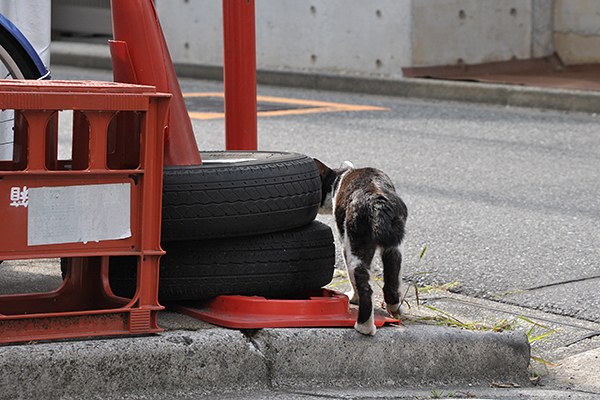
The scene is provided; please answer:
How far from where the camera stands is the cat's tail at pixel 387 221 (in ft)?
12.9

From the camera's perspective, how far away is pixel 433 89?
12.6 meters

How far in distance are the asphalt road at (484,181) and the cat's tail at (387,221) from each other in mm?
1082

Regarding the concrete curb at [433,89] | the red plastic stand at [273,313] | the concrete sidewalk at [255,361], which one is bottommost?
the concrete sidewalk at [255,361]

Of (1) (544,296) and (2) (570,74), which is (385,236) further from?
(2) (570,74)

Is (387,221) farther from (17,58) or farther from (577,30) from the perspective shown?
(577,30)

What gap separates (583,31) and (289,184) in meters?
10.1

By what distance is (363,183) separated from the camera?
4141 millimetres

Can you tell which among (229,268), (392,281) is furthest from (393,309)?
(229,268)

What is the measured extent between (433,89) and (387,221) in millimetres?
8827

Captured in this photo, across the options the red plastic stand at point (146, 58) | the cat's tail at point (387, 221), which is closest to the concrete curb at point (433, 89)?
the cat's tail at point (387, 221)

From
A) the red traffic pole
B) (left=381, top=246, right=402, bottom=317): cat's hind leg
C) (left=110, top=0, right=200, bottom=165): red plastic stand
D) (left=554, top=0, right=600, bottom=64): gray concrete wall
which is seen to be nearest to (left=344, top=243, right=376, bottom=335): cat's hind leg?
(left=381, top=246, right=402, bottom=317): cat's hind leg

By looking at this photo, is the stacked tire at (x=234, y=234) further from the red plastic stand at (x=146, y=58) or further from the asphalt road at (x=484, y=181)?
the asphalt road at (x=484, y=181)

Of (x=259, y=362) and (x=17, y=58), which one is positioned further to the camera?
(x=17, y=58)

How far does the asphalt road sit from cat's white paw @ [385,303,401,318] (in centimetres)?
86
